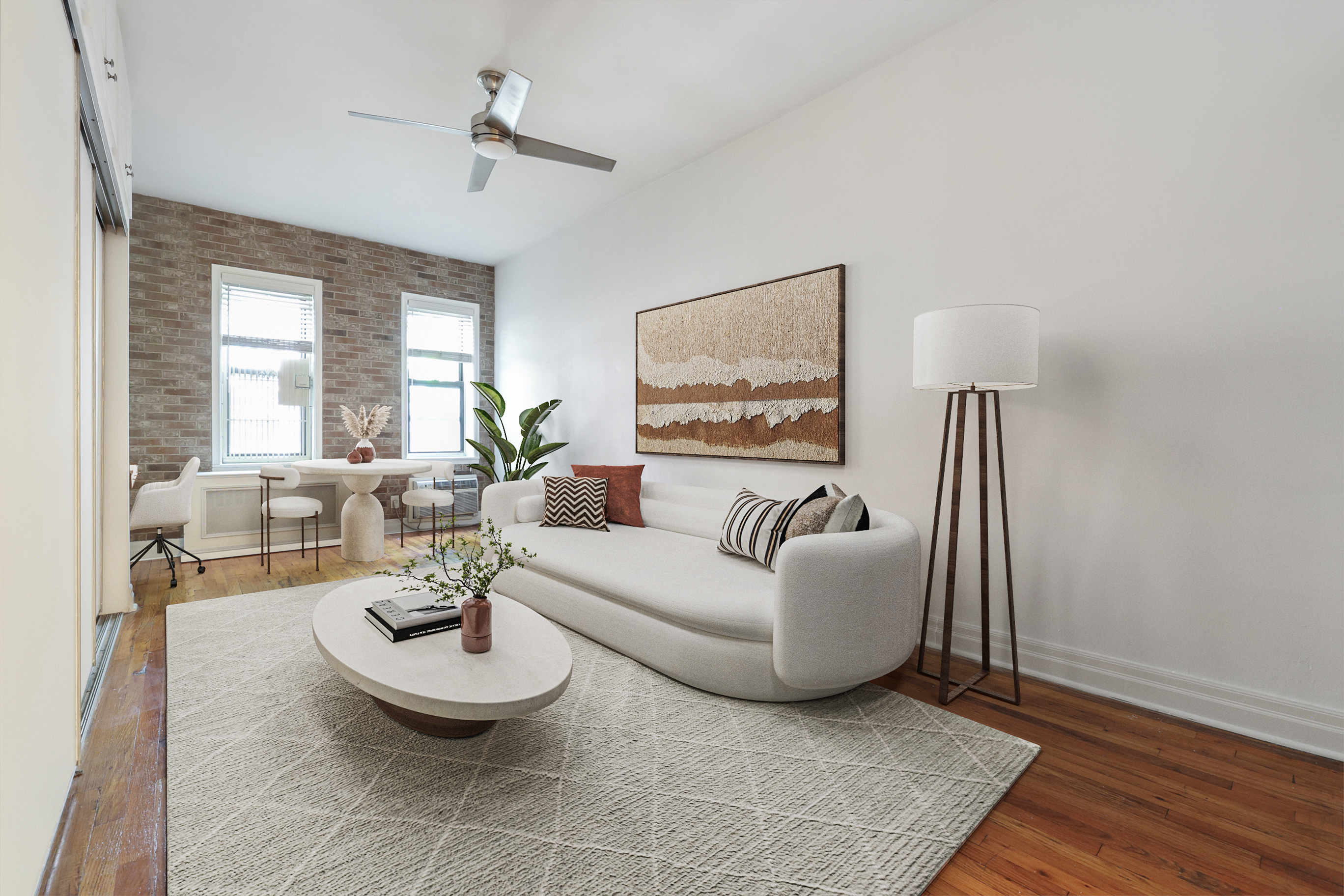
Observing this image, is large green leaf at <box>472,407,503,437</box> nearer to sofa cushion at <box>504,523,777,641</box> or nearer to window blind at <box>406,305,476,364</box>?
window blind at <box>406,305,476,364</box>

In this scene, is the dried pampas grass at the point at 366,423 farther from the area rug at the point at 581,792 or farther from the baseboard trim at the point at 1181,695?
the baseboard trim at the point at 1181,695

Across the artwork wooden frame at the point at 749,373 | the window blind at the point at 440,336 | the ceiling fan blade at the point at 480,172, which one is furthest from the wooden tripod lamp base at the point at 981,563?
the window blind at the point at 440,336

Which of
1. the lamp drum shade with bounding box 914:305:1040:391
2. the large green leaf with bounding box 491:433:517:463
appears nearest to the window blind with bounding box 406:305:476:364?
the large green leaf with bounding box 491:433:517:463

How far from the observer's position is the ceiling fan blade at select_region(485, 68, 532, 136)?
283 centimetres

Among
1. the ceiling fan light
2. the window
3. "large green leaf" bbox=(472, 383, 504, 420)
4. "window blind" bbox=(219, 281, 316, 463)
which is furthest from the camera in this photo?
the window

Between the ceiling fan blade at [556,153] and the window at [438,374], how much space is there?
3.53m

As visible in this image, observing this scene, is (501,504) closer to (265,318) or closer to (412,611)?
(412,611)

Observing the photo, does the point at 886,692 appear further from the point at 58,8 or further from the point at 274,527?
the point at 274,527

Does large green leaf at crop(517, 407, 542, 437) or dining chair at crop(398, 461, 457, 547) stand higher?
large green leaf at crop(517, 407, 542, 437)

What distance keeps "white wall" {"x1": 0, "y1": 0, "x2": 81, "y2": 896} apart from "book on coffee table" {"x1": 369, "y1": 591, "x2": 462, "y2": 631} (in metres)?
0.82

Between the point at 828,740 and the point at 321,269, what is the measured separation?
5.83 m

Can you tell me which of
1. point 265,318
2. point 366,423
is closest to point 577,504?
point 366,423

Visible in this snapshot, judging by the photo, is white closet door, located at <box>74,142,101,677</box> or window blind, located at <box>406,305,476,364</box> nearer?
white closet door, located at <box>74,142,101,677</box>

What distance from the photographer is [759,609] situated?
7.47 feet
